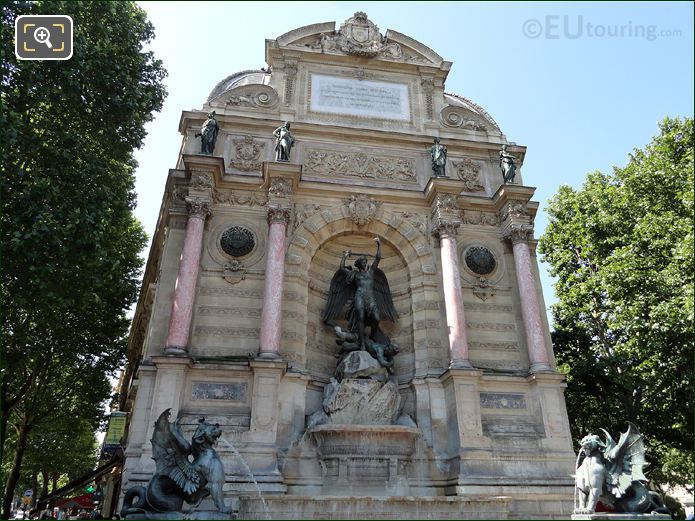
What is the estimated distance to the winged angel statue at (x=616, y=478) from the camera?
9.64 meters

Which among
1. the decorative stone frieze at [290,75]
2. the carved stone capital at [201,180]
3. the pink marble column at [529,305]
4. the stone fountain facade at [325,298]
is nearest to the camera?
the stone fountain facade at [325,298]

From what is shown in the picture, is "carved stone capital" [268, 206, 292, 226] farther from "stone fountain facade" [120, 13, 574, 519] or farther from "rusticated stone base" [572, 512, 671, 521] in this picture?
"rusticated stone base" [572, 512, 671, 521]

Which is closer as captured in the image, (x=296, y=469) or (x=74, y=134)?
(x=296, y=469)

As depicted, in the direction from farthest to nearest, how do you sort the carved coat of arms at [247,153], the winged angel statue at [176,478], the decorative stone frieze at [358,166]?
the decorative stone frieze at [358,166] → the carved coat of arms at [247,153] → the winged angel statue at [176,478]

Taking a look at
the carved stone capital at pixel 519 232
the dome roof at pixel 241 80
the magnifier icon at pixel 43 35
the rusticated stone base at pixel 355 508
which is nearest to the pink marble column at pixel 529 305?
the carved stone capital at pixel 519 232

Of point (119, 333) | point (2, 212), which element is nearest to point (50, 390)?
point (119, 333)

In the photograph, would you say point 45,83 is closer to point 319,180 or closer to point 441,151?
point 319,180

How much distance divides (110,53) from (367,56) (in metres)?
9.14

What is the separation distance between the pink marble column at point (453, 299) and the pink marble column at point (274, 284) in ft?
15.9

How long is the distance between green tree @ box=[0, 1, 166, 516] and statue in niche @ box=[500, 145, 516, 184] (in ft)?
38.6

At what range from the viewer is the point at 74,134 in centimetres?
Answer: 1405

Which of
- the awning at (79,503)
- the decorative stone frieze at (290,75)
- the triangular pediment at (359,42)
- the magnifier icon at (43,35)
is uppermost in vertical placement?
the triangular pediment at (359,42)

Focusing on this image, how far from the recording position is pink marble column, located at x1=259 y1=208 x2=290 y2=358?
44.0ft

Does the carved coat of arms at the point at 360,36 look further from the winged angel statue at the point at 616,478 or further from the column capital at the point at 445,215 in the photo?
the winged angel statue at the point at 616,478
